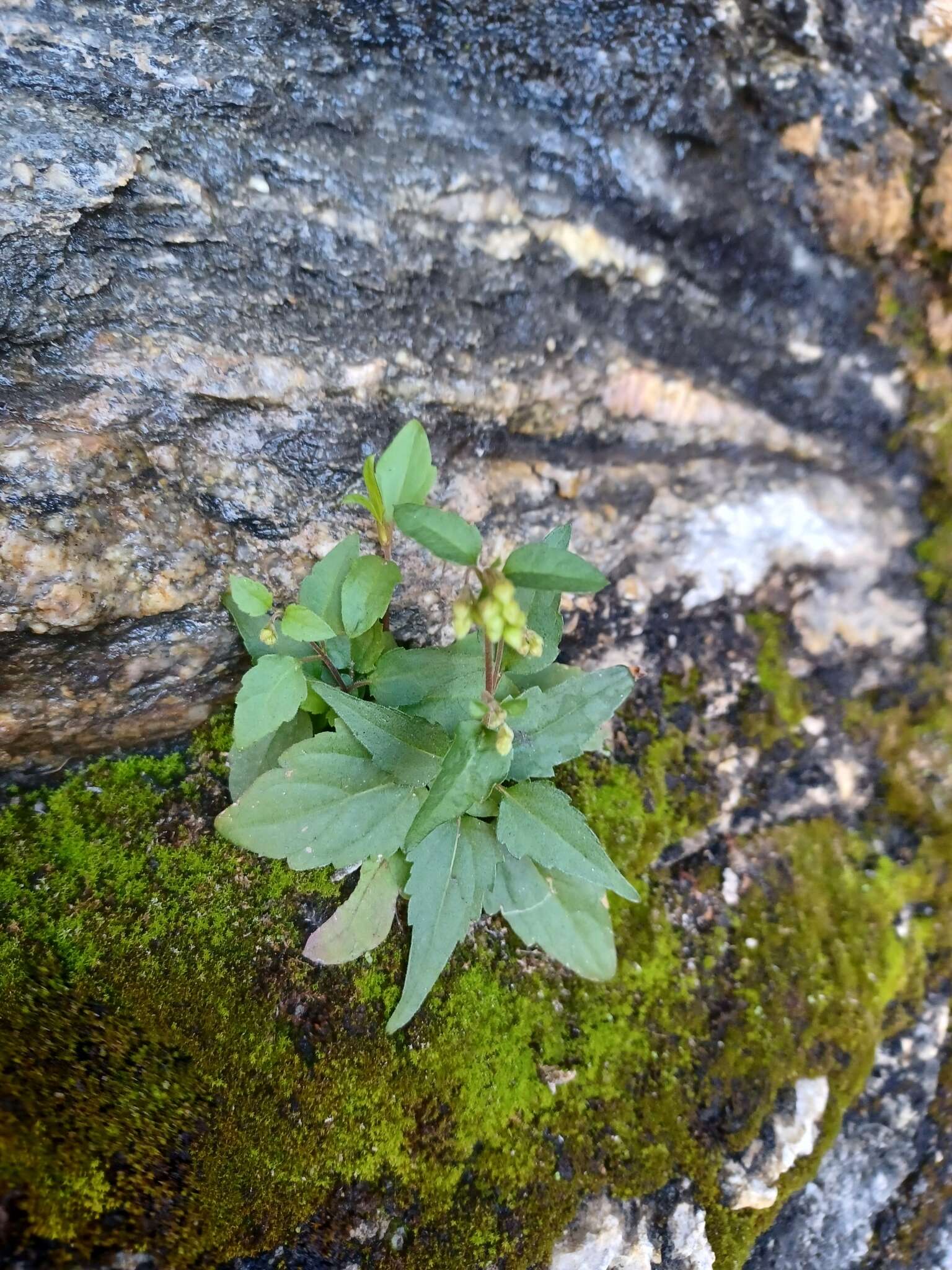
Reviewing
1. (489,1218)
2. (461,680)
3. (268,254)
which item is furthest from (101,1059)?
(268,254)

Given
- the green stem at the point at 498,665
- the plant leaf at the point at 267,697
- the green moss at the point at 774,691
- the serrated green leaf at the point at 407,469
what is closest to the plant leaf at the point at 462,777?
the green stem at the point at 498,665

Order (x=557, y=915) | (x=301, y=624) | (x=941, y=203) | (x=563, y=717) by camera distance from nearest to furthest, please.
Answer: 1. (x=301, y=624)
2. (x=563, y=717)
3. (x=557, y=915)
4. (x=941, y=203)

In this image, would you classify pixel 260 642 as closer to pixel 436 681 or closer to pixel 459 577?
pixel 436 681

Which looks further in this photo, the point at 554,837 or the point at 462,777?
the point at 554,837

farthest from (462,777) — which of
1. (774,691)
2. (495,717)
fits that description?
(774,691)

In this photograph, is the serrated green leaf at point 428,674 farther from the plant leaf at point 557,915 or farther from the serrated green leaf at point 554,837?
the plant leaf at point 557,915

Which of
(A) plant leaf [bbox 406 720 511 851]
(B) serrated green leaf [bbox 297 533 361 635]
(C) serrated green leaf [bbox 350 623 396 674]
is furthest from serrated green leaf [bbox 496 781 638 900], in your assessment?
(B) serrated green leaf [bbox 297 533 361 635]

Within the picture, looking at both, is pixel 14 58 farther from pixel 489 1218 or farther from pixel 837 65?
pixel 489 1218
